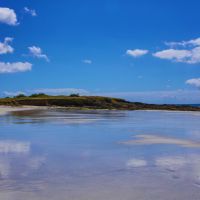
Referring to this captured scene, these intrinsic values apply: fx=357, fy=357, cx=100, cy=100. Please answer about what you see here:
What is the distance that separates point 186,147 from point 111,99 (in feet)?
185

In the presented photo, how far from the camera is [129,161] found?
30.5 feet

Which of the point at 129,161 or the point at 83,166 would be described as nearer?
the point at 83,166

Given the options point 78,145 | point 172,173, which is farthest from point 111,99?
point 172,173

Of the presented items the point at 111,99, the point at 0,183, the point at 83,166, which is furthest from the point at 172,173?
the point at 111,99

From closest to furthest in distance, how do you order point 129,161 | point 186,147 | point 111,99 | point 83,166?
1. point 83,166
2. point 129,161
3. point 186,147
4. point 111,99

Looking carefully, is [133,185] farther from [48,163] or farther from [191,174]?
[48,163]

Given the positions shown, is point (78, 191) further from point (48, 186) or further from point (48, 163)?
point (48, 163)

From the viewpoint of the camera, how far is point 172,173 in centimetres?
790

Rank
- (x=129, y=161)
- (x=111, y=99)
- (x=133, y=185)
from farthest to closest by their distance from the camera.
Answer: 1. (x=111, y=99)
2. (x=129, y=161)
3. (x=133, y=185)

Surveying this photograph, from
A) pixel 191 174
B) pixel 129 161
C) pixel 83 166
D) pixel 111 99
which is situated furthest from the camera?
pixel 111 99

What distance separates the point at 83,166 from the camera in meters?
8.64

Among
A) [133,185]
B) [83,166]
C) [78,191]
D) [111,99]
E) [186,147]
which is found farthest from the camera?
[111,99]

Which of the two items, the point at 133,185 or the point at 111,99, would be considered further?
the point at 111,99

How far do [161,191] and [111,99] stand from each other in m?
62.1
